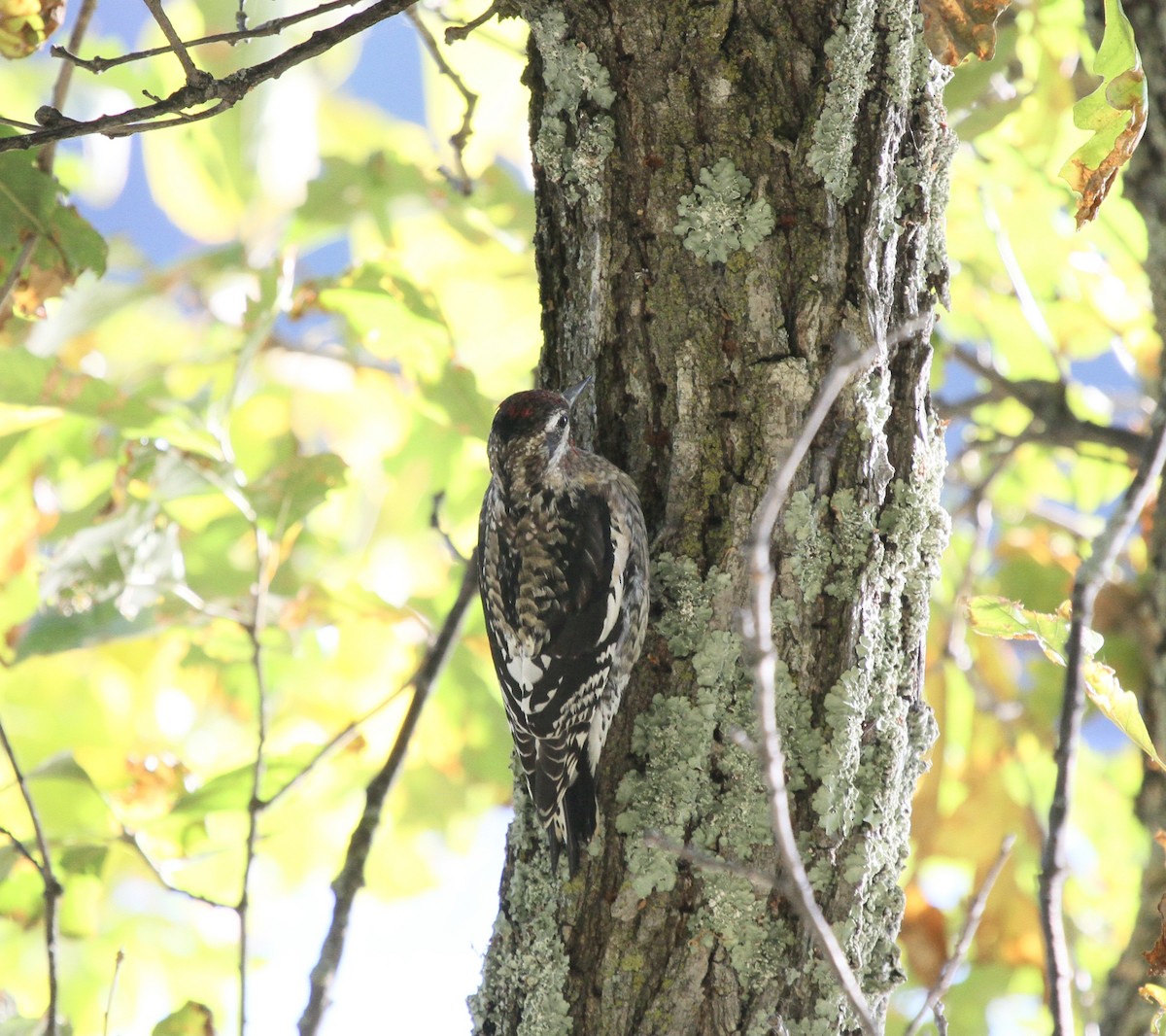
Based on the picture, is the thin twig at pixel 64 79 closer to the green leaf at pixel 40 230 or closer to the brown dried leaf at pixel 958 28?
the green leaf at pixel 40 230

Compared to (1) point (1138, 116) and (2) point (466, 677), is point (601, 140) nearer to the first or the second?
(1) point (1138, 116)

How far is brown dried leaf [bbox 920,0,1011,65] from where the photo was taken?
1.62 metres

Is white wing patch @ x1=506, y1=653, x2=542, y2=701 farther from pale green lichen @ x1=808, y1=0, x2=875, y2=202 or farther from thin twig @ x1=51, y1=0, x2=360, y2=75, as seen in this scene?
thin twig @ x1=51, y1=0, x2=360, y2=75

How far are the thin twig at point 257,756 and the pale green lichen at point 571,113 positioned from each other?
3.65ft

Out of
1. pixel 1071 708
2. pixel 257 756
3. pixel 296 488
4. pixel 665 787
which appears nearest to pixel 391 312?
pixel 296 488

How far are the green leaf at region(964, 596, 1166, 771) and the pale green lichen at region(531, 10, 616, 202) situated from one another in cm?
89

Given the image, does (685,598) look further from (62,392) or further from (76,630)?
(62,392)

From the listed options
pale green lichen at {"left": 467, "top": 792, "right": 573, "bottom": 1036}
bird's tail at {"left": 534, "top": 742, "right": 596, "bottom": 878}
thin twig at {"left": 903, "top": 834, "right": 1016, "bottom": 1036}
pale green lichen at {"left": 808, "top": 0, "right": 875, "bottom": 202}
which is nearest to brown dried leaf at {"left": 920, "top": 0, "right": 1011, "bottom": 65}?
pale green lichen at {"left": 808, "top": 0, "right": 875, "bottom": 202}

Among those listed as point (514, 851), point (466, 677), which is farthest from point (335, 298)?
point (514, 851)

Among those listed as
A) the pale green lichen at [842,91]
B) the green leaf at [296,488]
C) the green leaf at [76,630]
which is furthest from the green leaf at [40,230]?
the pale green lichen at [842,91]

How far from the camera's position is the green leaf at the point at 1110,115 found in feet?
5.15

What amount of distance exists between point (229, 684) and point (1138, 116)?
256 centimetres

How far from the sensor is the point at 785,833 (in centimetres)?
104

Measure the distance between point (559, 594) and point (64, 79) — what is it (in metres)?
1.41
